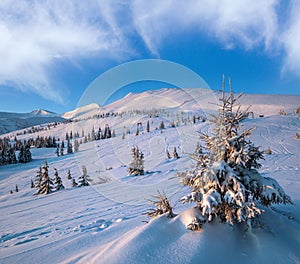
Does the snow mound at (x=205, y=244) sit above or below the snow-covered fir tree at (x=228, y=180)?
below

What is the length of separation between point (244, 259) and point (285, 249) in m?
0.92

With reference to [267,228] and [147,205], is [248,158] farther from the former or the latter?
[147,205]

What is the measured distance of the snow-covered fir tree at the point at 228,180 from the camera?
3.93 m

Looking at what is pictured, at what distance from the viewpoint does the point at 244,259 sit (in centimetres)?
362

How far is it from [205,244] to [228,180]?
129 centimetres

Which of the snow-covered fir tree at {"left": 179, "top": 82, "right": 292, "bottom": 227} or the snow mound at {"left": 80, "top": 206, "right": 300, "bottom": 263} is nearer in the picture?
the snow mound at {"left": 80, "top": 206, "right": 300, "bottom": 263}

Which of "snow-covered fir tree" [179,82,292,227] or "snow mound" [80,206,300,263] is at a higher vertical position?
"snow-covered fir tree" [179,82,292,227]

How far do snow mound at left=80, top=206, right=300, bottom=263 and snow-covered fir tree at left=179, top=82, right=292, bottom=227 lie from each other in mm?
333

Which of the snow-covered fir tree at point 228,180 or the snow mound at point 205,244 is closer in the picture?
the snow mound at point 205,244

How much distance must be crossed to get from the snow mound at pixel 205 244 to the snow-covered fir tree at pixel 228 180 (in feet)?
1.09

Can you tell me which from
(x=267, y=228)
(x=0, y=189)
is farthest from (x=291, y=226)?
(x=0, y=189)

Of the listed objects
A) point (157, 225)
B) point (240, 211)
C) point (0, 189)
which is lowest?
point (0, 189)

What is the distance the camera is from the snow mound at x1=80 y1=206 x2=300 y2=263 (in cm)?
363

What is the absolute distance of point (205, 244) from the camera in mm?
3832
